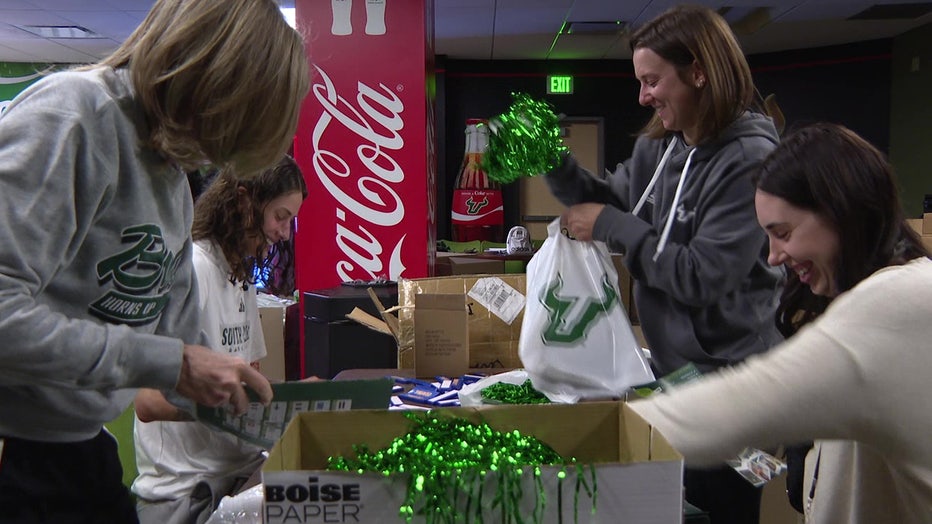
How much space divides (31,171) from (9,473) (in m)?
0.42

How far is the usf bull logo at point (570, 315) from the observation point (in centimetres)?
150

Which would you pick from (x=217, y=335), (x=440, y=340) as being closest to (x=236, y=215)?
(x=217, y=335)

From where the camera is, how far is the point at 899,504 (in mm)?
923

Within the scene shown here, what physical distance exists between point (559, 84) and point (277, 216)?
26.3 ft

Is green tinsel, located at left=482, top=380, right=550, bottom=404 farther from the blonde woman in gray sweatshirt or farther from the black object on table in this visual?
the black object on table

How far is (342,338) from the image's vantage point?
9.40 ft

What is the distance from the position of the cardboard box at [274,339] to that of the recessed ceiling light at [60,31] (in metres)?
5.97

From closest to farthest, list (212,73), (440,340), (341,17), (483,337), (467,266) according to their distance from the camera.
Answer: (212,73), (440,340), (483,337), (341,17), (467,266)

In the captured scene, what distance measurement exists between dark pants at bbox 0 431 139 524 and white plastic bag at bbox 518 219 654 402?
31.3 inches

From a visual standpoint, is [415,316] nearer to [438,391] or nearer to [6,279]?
[438,391]

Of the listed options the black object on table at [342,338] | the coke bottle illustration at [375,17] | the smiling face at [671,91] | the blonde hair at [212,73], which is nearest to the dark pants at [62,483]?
the blonde hair at [212,73]

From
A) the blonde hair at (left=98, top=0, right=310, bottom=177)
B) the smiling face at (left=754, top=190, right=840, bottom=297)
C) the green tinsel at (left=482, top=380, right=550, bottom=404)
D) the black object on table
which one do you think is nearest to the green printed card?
the blonde hair at (left=98, top=0, right=310, bottom=177)

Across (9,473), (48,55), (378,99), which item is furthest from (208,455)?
(48,55)

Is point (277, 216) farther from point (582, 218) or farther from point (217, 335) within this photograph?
point (582, 218)
